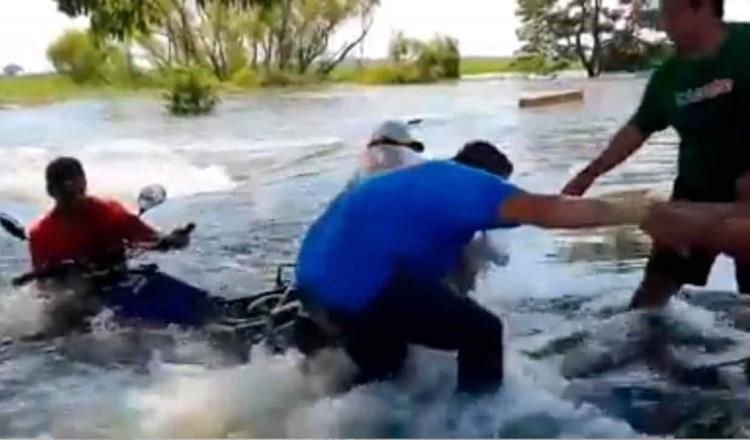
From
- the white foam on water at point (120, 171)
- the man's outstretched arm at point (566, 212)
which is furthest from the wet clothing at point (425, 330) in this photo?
the white foam on water at point (120, 171)

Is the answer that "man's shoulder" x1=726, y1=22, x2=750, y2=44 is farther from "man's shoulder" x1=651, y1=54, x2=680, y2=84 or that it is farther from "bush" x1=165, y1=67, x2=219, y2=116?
"bush" x1=165, y1=67, x2=219, y2=116

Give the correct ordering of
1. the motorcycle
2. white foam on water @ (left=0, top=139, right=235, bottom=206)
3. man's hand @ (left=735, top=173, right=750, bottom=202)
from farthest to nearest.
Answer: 1. white foam on water @ (left=0, top=139, right=235, bottom=206)
2. the motorcycle
3. man's hand @ (left=735, top=173, right=750, bottom=202)

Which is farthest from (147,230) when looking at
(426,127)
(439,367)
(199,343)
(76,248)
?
(426,127)

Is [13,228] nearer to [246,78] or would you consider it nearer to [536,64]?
[246,78]

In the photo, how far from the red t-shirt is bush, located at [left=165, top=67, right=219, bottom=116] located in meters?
0.46

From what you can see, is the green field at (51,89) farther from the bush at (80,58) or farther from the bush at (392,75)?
the bush at (392,75)

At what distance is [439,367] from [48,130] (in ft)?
11.4

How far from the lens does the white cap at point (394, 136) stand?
2881mm

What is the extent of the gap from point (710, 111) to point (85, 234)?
159 cm

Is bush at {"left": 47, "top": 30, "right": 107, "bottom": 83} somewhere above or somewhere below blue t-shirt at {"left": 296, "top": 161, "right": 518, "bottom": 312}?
above

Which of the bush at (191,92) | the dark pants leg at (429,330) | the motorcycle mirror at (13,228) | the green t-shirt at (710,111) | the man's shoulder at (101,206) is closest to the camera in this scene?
the dark pants leg at (429,330)

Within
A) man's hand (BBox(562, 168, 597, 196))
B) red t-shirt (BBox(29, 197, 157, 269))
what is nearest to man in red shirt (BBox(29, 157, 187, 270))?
red t-shirt (BBox(29, 197, 157, 269))

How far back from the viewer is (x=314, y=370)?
2820 millimetres

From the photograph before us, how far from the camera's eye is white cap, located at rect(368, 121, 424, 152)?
2.88 meters
